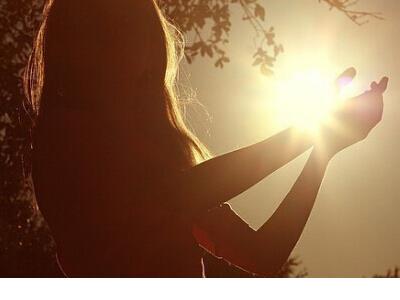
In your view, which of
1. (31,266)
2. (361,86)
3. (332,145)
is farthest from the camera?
(31,266)

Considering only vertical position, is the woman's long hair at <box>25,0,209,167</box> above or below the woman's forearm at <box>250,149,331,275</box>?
above

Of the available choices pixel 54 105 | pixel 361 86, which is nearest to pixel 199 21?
pixel 361 86

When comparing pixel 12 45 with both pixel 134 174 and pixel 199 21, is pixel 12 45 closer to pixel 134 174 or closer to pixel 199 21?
pixel 199 21

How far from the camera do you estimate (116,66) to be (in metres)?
1.12

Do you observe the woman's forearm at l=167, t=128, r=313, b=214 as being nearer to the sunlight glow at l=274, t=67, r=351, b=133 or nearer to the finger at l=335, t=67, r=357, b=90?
the finger at l=335, t=67, r=357, b=90

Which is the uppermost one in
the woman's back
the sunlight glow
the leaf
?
the leaf

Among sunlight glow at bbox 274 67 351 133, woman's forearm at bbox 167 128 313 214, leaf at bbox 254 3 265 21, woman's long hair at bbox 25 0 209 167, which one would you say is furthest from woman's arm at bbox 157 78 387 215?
leaf at bbox 254 3 265 21

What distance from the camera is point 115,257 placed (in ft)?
3.45

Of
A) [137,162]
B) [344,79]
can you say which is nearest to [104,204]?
[137,162]

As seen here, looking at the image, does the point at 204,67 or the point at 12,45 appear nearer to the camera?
the point at 204,67

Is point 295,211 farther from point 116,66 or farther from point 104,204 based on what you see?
point 116,66

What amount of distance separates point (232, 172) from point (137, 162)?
0.22m

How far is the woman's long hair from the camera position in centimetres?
110

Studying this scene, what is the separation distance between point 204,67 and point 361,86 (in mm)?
677
